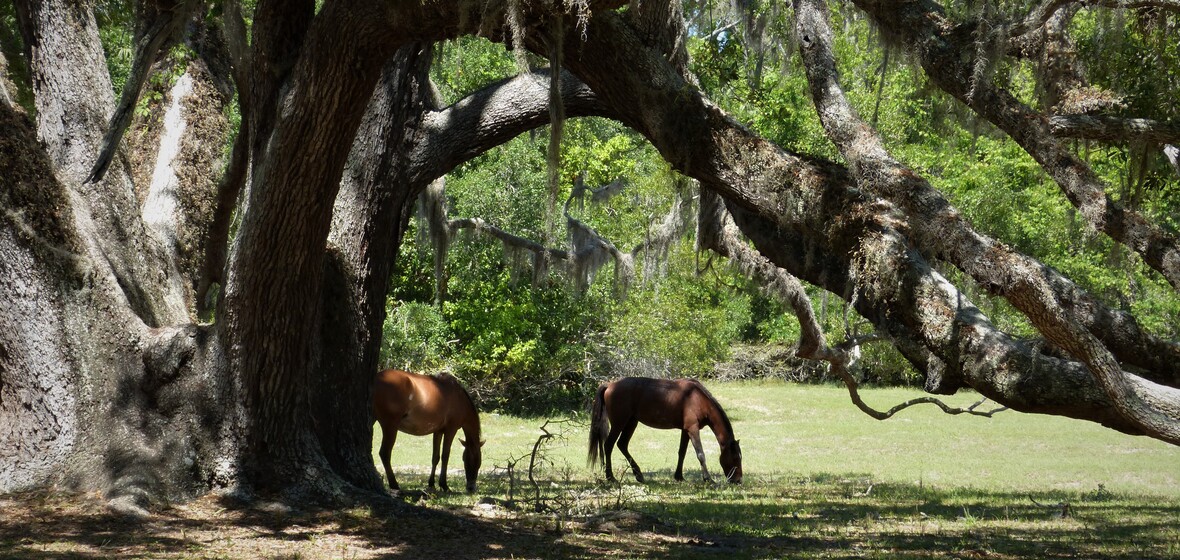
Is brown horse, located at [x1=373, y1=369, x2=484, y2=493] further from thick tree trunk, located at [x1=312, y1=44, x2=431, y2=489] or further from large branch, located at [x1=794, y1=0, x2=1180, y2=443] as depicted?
large branch, located at [x1=794, y1=0, x2=1180, y2=443]

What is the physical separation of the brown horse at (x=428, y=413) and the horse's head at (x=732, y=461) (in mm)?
3646

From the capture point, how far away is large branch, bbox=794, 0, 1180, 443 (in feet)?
15.4

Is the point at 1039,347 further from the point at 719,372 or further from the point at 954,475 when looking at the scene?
the point at 719,372

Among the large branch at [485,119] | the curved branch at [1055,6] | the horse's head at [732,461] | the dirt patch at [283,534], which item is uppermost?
the curved branch at [1055,6]

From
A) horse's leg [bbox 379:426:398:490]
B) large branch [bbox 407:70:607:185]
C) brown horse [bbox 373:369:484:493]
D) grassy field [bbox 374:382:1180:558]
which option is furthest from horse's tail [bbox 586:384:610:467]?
large branch [bbox 407:70:607:185]

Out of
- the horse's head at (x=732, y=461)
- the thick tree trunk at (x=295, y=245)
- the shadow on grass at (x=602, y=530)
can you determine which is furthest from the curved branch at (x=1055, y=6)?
the horse's head at (x=732, y=461)

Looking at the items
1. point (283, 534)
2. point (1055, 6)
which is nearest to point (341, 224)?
point (283, 534)

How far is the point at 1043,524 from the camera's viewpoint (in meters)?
9.05

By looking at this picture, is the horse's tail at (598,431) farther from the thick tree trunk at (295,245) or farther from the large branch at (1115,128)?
the large branch at (1115,128)

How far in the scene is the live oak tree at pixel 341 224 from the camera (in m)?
5.66

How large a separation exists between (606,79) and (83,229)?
391 centimetres

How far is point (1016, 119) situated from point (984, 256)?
3.03 m

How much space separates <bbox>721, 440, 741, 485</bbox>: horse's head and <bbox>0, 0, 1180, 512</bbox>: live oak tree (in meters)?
6.05

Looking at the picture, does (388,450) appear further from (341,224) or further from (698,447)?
(698,447)
